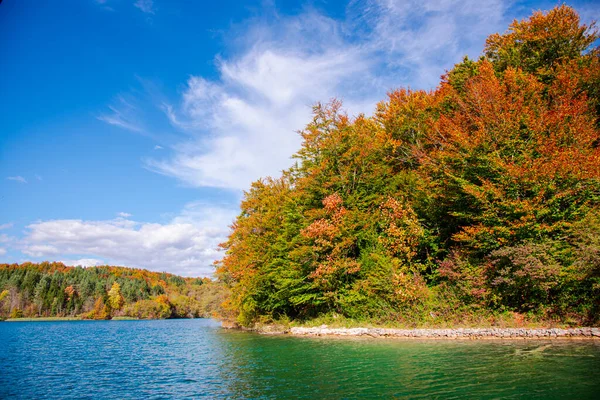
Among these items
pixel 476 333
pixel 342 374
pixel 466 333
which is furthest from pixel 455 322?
pixel 342 374

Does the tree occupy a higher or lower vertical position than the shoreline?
higher

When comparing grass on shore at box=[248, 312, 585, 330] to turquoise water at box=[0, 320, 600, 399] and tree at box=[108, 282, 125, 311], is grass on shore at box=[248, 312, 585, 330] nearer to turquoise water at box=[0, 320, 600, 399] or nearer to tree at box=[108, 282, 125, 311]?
turquoise water at box=[0, 320, 600, 399]

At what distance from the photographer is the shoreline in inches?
612

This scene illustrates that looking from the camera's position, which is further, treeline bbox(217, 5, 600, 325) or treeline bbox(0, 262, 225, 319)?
treeline bbox(0, 262, 225, 319)

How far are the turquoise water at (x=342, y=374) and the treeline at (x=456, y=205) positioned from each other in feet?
14.7

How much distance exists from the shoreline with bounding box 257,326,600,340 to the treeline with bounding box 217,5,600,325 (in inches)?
54.3

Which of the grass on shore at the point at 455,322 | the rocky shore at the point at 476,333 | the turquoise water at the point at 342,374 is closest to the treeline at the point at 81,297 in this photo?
the grass on shore at the point at 455,322

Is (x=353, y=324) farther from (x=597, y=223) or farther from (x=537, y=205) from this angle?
(x=597, y=223)

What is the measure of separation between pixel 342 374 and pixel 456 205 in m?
16.5

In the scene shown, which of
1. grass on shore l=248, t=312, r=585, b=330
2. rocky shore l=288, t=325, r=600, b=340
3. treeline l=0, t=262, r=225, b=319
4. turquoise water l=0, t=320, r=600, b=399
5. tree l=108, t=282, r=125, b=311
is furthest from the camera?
tree l=108, t=282, r=125, b=311

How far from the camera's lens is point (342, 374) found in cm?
1108

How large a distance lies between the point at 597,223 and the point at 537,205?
2.66 meters

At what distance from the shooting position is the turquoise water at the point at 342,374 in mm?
8555

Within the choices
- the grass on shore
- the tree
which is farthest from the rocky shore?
Answer: the tree
